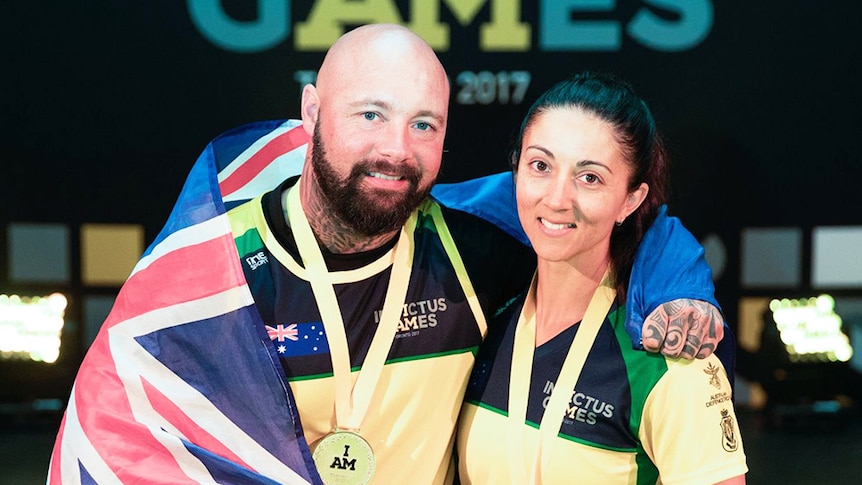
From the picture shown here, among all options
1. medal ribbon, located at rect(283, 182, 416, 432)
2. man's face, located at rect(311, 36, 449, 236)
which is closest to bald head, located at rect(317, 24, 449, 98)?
man's face, located at rect(311, 36, 449, 236)

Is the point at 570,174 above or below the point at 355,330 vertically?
above

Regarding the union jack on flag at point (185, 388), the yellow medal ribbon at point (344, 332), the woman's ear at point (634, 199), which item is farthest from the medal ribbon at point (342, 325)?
the woman's ear at point (634, 199)

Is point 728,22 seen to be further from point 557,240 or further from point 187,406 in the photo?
point 187,406

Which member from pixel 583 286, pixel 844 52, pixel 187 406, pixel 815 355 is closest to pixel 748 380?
pixel 815 355

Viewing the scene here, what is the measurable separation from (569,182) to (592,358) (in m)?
0.37

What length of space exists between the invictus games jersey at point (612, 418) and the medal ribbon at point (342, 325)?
0.73 feet

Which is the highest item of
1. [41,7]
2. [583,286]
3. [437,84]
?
[41,7]

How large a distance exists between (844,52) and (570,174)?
342 cm

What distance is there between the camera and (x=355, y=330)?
220 cm

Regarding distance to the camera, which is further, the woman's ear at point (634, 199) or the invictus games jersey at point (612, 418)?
the woman's ear at point (634, 199)

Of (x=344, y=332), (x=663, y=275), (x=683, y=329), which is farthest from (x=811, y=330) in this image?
(x=344, y=332)

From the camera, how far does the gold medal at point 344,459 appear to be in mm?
2154

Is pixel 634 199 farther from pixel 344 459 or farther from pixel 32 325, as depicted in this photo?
pixel 32 325

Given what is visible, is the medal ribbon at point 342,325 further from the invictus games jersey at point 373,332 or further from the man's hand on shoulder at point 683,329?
the man's hand on shoulder at point 683,329
